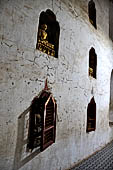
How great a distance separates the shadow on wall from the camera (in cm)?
255

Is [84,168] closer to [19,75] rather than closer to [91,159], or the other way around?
[91,159]

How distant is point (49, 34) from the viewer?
12.9 feet

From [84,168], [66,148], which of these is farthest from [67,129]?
[84,168]

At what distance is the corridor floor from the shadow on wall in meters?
1.88

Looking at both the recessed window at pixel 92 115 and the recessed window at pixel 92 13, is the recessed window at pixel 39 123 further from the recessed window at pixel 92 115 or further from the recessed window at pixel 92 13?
the recessed window at pixel 92 13

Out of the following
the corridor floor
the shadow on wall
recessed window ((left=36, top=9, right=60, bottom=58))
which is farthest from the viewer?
the corridor floor

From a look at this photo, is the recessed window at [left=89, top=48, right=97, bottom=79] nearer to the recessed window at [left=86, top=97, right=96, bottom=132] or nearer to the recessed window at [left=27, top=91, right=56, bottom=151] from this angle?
the recessed window at [left=86, top=97, right=96, bottom=132]

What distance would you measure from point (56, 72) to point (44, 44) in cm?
71

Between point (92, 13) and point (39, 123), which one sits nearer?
point (39, 123)

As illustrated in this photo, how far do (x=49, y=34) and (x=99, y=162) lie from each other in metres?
4.04

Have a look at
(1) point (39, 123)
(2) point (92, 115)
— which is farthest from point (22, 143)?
(2) point (92, 115)

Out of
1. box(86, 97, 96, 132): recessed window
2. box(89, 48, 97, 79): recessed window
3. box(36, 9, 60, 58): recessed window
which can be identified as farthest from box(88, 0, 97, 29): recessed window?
box(86, 97, 96, 132): recessed window

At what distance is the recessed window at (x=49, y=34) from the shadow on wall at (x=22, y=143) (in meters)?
1.48

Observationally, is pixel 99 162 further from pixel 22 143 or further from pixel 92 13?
pixel 92 13
